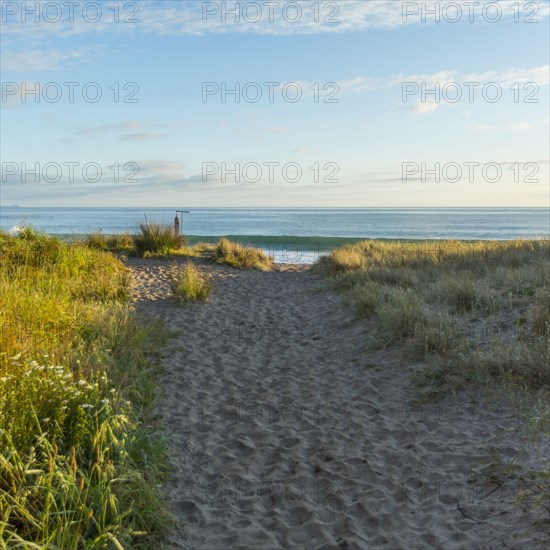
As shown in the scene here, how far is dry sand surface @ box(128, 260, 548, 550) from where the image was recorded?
3.97m

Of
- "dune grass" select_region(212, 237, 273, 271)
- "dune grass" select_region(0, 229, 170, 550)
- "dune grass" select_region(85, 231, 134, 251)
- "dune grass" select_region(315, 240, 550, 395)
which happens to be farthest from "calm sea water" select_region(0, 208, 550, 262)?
"dune grass" select_region(315, 240, 550, 395)

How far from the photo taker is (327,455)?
518 cm

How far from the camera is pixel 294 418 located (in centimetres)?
613

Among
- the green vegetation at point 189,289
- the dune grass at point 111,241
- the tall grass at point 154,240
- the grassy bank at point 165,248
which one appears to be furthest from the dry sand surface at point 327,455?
the dune grass at point 111,241

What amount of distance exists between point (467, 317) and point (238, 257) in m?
12.3

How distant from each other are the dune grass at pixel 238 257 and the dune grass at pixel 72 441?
1241cm

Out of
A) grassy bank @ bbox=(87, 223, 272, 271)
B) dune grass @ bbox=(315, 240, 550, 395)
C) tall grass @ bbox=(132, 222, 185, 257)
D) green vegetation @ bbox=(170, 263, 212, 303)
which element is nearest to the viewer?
dune grass @ bbox=(315, 240, 550, 395)

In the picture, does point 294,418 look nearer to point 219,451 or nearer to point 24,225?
point 219,451

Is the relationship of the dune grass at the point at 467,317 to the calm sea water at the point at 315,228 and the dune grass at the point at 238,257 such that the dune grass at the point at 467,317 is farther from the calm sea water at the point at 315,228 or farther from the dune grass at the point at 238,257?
the calm sea water at the point at 315,228

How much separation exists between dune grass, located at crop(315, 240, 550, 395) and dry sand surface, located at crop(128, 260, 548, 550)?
18.5 inches

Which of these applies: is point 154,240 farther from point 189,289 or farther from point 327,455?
point 327,455

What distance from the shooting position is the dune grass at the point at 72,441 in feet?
11.2

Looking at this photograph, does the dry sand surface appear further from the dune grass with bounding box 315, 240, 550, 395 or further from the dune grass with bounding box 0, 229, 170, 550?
the dune grass with bounding box 315, 240, 550, 395

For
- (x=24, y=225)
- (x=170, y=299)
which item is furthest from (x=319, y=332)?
(x=24, y=225)
